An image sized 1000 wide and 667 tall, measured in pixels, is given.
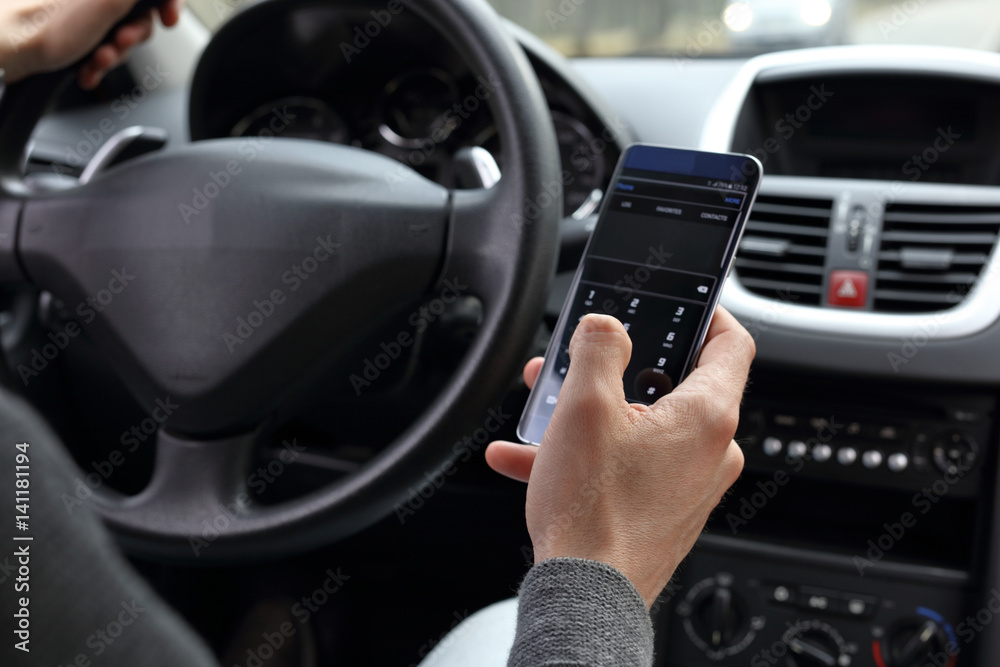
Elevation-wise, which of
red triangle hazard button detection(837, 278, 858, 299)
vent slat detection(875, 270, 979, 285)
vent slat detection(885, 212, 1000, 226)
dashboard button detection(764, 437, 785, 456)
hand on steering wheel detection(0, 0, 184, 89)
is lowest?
dashboard button detection(764, 437, 785, 456)

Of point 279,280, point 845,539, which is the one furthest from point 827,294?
point 279,280

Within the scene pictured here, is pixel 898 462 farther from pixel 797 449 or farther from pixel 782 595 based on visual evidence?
pixel 782 595

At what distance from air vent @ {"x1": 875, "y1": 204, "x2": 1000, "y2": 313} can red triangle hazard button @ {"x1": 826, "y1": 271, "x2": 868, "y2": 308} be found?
2cm

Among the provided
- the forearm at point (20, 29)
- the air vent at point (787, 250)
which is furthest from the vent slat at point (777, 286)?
the forearm at point (20, 29)

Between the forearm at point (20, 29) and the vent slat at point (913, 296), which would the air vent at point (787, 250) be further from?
the forearm at point (20, 29)

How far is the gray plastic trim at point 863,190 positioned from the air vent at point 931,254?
0.01 m

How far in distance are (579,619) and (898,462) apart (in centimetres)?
68

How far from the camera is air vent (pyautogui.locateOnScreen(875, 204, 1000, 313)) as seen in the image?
39.6 inches

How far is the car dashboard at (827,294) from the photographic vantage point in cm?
99

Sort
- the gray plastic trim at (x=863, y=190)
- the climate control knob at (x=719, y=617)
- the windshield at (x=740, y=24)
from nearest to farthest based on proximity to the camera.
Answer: the gray plastic trim at (x=863, y=190) → the climate control knob at (x=719, y=617) → the windshield at (x=740, y=24)

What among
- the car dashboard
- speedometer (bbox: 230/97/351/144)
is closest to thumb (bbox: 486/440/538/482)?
the car dashboard

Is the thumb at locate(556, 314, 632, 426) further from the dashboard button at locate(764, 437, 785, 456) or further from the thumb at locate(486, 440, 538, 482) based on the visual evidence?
the dashboard button at locate(764, 437, 785, 456)

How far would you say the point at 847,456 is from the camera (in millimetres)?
1010

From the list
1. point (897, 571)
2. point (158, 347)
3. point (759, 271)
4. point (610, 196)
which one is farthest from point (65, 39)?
point (897, 571)
